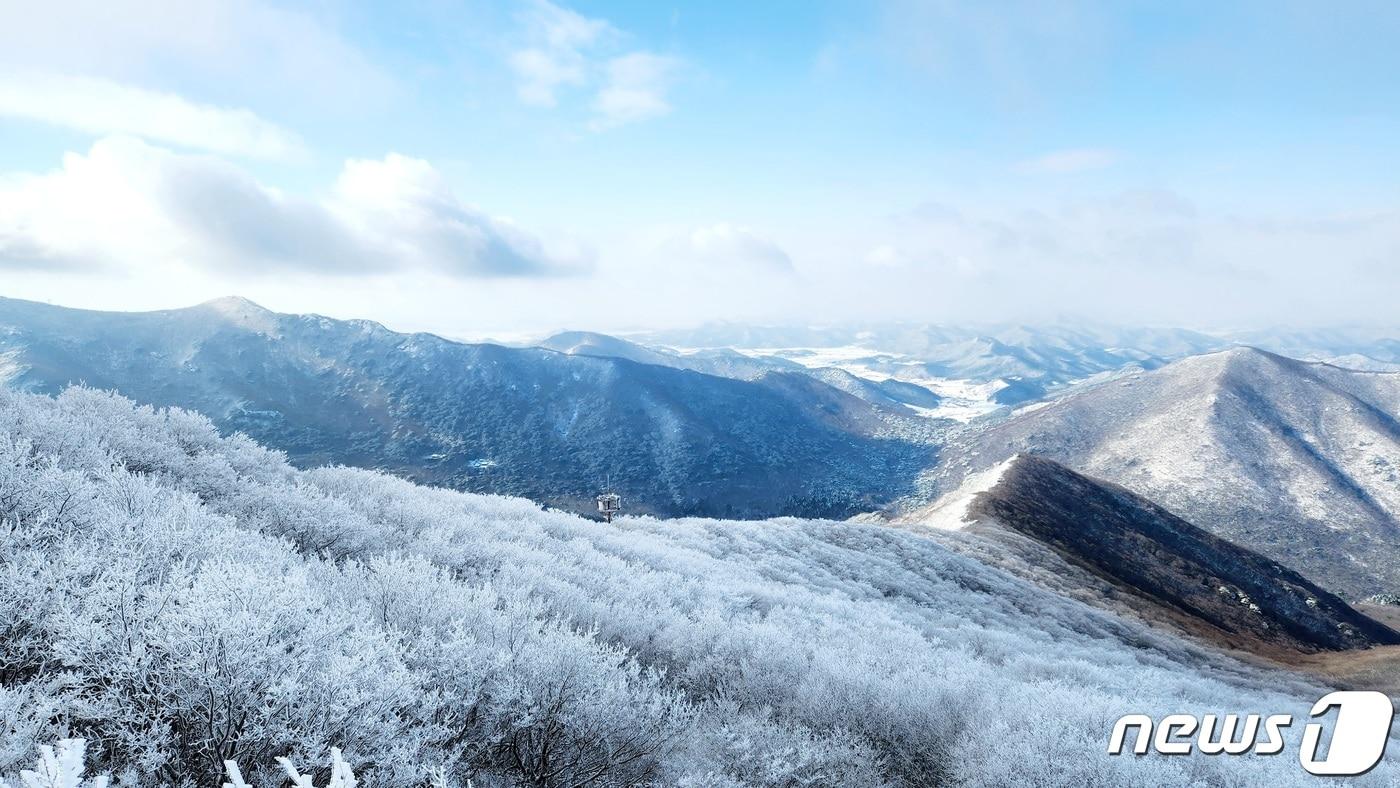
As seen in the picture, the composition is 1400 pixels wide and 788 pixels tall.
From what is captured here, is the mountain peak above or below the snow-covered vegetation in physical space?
above

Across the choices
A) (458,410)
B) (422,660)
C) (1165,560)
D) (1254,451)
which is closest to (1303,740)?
(422,660)

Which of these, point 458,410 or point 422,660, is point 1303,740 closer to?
point 422,660

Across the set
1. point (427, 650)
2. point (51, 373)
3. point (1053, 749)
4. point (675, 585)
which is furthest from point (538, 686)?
point (51, 373)

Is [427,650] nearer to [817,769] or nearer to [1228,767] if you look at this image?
[817,769]

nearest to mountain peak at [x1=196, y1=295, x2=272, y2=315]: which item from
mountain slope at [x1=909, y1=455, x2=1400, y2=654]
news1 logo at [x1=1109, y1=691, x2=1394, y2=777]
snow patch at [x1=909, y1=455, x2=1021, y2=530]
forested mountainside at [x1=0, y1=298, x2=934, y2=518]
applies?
forested mountainside at [x1=0, y1=298, x2=934, y2=518]

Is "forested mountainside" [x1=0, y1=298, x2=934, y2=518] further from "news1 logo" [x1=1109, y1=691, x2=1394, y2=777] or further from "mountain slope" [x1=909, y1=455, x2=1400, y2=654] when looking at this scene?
"news1 logo" [x1=1109, y1=691, x2=1394, y2=777]

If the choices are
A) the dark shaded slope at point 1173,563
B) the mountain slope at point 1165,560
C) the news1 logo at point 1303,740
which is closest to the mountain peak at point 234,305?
the mountain slope at point 1165,560
